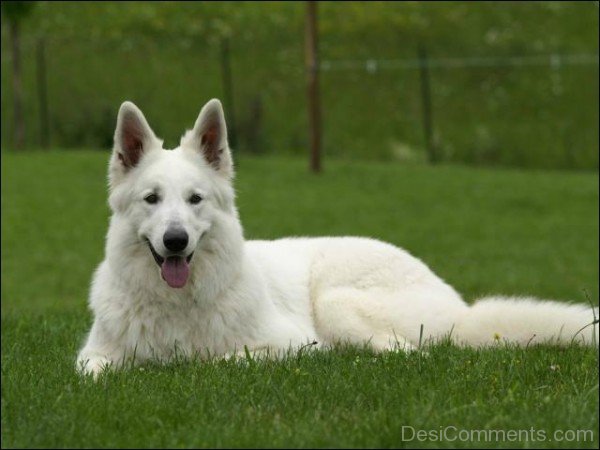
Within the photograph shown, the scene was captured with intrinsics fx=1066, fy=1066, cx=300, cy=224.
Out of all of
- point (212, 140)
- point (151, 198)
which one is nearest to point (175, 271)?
point (151, 198)

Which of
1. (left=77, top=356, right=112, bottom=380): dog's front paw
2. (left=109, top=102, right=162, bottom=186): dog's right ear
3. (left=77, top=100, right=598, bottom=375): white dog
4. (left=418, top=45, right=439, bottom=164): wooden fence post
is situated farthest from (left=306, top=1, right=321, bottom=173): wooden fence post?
(left=77, top=356, right=112, bottom=380): dog's front paw

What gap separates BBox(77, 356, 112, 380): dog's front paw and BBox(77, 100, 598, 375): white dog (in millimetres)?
15

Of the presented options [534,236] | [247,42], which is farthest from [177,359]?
[247,42]

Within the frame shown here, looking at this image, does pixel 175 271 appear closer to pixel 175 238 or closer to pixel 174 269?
pixel 174 269

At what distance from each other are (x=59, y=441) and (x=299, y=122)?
25.8 metres

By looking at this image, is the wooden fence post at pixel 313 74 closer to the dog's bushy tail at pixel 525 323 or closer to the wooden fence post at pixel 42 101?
the wooden fence post at pixel 42 101

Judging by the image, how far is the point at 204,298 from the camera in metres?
6.39

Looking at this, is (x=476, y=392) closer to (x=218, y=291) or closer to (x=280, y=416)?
(x=280, y=416)

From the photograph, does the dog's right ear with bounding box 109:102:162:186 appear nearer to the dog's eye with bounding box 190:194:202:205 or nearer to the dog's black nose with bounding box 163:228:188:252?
the dog's eye with bounding box 190:194:202:205

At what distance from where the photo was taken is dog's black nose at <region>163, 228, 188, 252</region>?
586 cm

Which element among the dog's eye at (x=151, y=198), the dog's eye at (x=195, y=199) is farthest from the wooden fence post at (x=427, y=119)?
the dog's eye at (x=151, y=198)

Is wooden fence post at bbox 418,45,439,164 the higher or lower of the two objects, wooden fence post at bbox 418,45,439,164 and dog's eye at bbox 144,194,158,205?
the lower

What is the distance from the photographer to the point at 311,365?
5820 mm

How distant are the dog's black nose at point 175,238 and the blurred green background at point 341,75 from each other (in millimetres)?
21535
